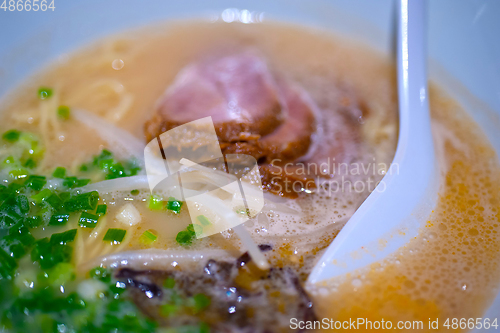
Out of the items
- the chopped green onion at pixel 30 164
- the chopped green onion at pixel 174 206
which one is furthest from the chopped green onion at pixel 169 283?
the chopped green onion at pixel 30 164

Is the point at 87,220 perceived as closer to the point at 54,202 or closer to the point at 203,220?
the point at 54,202

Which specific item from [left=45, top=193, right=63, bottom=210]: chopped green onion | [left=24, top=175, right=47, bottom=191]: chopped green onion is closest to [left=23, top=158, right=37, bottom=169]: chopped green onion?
[left=24, top=175, right=47, bottom=191]: chopped green onion

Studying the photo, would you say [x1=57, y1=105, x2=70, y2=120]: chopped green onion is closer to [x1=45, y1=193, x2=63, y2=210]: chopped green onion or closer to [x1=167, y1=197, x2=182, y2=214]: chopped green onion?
[x1=45, y1=193, x2=63, y2=210]: chopped green onion

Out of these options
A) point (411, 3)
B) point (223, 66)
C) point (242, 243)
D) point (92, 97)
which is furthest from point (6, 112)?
point (411, 3)

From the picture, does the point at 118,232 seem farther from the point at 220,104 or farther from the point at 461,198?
the point at 461,198

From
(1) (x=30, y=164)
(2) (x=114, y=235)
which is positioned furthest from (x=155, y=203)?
(1) (x=30, y=164)

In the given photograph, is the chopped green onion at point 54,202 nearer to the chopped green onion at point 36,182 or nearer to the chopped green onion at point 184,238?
the chopped green onion at point 36,182

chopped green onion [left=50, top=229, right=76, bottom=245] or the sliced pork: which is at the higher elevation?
the sliced pork
